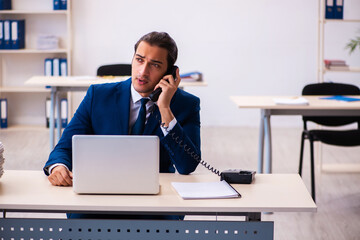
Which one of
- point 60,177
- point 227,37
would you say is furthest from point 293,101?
point 227,37

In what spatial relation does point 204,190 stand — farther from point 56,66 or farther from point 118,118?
point 56,66

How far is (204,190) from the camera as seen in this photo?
2.10 m

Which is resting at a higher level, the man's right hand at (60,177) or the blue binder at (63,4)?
A: the blue binder at (63,4)

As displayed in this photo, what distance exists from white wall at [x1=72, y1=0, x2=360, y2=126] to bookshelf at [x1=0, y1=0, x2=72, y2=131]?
0.69ft

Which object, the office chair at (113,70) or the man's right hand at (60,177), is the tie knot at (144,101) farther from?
the office chair at (113,70)

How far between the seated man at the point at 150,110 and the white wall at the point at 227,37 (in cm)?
447

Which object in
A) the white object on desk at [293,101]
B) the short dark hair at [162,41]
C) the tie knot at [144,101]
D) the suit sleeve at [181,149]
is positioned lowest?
the suit sleeve at [181,149]

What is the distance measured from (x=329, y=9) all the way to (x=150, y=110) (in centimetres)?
338

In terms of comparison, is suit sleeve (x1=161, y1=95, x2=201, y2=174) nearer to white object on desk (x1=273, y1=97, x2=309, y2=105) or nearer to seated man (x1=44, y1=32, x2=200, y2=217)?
seated man (x1=44, y1=32, x2=200, y2=217)

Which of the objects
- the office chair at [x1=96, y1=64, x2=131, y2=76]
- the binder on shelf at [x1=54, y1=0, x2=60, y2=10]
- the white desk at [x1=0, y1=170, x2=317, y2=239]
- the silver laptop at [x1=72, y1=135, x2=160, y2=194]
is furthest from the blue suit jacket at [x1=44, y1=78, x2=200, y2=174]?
the binder on shelf at [x1=54, y1=0, x2=60, y2=10]

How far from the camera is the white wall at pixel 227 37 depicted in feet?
22.6

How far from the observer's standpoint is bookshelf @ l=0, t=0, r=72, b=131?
681 cm

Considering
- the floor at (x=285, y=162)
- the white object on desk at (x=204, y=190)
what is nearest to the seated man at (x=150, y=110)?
the white object on desk at (x=204, y=190)

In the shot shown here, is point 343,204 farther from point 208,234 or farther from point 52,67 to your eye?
point 52,67
